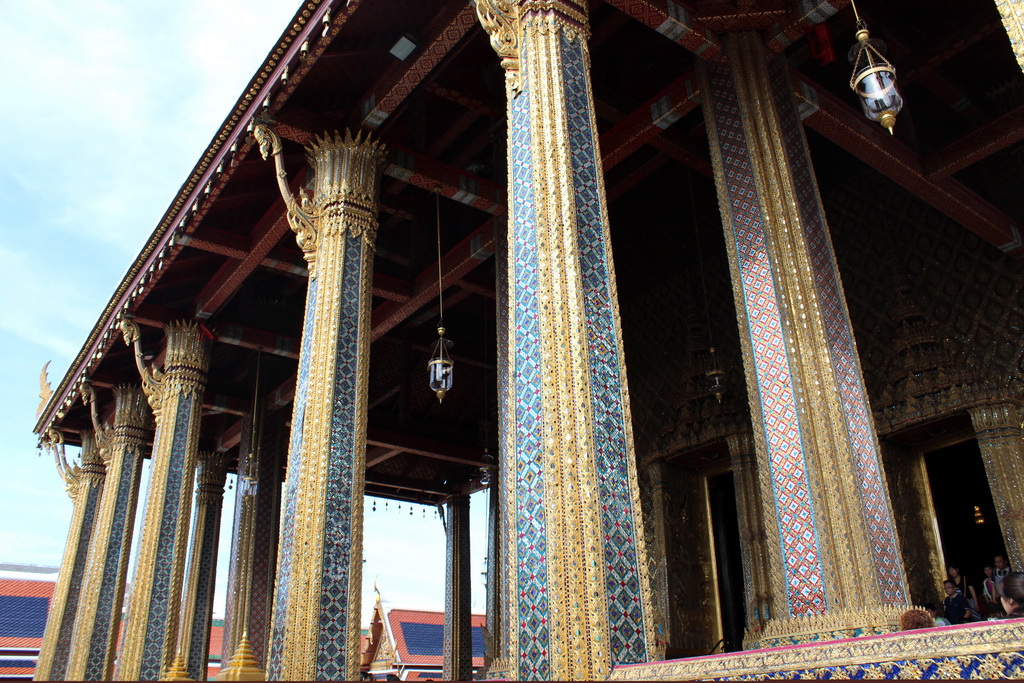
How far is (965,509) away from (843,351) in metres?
3.73

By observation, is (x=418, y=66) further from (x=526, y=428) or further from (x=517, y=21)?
(x=526, y=428)

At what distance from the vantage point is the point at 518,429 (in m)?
3.74

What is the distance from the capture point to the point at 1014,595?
3432 millimetres

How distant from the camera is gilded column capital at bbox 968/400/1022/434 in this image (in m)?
7.20

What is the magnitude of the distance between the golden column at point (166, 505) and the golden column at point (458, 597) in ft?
21.0

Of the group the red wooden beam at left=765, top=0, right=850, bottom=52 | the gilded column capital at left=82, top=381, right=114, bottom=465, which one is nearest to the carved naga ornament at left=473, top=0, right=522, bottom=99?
the red wooden beam at left=765, top=0, right=850, bottom=52

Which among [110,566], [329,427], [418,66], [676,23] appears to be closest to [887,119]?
[676,23]

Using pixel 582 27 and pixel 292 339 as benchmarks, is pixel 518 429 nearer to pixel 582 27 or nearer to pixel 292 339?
pixel 582 27

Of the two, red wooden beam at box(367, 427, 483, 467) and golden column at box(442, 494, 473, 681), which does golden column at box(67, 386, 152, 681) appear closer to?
red wooden beam at box(367, 427, 483, 467)

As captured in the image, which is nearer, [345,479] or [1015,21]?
[1015,21]

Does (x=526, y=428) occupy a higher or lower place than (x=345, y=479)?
lower

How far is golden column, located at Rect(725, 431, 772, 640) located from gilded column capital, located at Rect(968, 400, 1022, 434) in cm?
198

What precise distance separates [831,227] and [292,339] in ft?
20.8

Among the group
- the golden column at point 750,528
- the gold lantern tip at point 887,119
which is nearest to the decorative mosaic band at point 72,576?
the golden column at point 750,528
